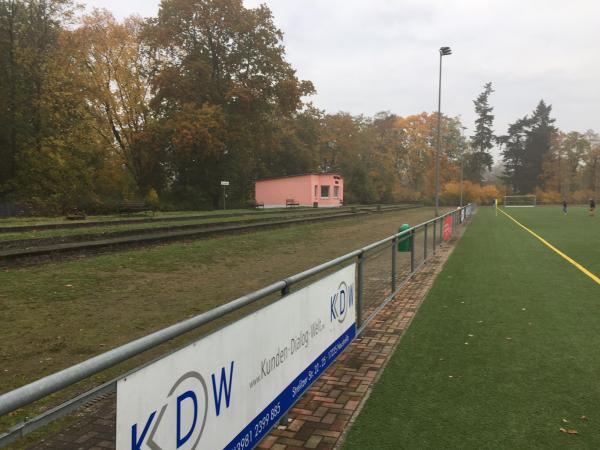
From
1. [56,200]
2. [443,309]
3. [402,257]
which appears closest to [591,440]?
[443,309]

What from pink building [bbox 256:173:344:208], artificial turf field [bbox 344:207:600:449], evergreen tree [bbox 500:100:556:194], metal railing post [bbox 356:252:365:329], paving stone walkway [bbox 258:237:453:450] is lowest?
paving stone walkway [bbox 258:237:453:450]

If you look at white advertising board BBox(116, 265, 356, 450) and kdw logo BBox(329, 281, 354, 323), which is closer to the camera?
white advertising board BBox(116, 265, 356, 450)

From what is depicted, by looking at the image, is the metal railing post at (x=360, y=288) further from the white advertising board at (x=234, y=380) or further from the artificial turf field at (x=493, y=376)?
the white advertising board at (x=234, y=380)

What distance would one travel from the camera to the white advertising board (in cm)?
186

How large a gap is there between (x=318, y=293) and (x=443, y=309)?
394cm

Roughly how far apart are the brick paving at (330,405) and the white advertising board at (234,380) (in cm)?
21

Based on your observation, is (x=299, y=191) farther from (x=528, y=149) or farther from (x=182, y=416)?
(x=528, y=149)

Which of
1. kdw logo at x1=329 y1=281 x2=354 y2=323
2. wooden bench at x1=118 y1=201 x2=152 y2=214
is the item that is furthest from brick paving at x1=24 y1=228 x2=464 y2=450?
wooden bench at x1=118 y1=201 x2=152 y2=214

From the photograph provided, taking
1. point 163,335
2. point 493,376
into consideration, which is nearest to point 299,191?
point 493,376

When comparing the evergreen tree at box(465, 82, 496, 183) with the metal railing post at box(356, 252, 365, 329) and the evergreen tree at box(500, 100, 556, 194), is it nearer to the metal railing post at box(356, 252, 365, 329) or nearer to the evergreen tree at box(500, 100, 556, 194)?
the evergreen tree at box(500, 100, 556, 194)

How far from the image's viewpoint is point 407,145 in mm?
87688

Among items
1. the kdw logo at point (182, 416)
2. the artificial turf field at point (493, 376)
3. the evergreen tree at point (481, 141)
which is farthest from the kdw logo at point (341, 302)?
the evergreen tree at point (481, 141)

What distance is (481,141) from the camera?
103625 millimetres

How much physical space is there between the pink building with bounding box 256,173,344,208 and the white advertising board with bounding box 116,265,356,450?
46.1 meters
